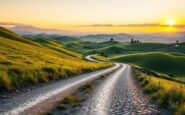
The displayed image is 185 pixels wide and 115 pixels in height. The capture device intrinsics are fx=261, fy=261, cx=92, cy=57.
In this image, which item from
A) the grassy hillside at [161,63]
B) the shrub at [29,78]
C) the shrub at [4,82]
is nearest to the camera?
the shrub at [4,82]

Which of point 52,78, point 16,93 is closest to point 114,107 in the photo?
point 16,93

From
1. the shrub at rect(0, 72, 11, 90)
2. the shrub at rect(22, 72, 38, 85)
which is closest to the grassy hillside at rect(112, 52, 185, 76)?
the shrub at rect(22, 72, 38, 85)

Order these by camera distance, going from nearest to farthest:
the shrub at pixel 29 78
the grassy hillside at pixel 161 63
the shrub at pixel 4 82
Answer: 1. the shrub at pixel 4 82
2. the shrub at pixel 29 78
3. the grassy hillside at pixel 161 63

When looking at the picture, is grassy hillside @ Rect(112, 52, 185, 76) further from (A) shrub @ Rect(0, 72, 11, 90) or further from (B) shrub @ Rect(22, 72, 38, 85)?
(A) shrub @ Rect(0, 72, 11, 90)

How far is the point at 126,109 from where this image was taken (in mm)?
18609

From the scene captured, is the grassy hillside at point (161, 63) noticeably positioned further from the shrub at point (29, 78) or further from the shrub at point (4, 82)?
the shrub at point (4, 82)

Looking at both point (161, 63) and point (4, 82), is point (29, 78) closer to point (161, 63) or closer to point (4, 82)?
point (4, 82)

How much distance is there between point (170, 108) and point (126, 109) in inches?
119

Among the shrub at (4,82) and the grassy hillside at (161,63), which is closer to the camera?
the shrub at (4,82)

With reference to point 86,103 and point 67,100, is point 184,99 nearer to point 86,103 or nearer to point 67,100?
point 86,103

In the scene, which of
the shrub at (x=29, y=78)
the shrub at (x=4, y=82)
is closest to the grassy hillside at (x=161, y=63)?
the shrub at (x=29, y=78)

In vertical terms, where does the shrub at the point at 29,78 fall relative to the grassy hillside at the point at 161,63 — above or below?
above

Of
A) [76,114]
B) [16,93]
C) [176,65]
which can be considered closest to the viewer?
[76,114]

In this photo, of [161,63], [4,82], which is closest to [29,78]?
[4,82]
